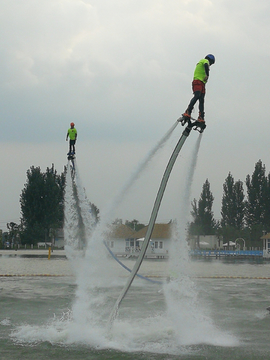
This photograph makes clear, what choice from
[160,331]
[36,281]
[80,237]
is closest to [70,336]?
[160,331]

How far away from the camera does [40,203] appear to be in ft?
362

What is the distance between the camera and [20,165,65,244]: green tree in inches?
4331

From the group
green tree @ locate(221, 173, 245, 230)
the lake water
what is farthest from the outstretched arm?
green tree @ locate(221, 173, 245, 230)

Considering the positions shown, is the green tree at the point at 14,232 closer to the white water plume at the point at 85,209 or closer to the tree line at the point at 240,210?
the tree line at the point at 240,210

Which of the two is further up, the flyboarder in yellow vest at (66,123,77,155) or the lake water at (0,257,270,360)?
the flyboarder in yellow vest at (66,123,77,155)

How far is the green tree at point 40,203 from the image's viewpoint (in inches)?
4331

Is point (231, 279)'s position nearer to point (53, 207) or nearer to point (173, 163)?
point (173, 163)

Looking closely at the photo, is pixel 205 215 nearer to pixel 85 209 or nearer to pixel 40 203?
pixel 40 203

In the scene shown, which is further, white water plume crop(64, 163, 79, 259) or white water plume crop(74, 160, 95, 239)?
white water plume crop(64, 163, 79, 259)

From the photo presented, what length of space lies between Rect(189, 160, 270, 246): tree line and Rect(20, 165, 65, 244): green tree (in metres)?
31.0

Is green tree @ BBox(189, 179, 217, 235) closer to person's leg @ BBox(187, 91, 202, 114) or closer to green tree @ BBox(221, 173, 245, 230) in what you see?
green tree @ BBox(221, 173, 245, 230)

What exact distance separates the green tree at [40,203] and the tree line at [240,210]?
31.0 metres

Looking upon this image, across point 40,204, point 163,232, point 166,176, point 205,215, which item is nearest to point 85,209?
point 166,176

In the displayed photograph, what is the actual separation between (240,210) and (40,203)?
4237 cm
